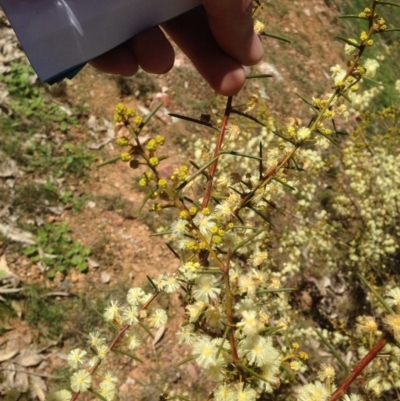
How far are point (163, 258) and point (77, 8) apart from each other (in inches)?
93.4

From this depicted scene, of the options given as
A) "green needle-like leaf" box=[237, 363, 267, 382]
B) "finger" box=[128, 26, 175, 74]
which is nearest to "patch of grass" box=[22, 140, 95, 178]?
"finger" box=[128, 26, 175, 74]

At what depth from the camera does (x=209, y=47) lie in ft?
5.37

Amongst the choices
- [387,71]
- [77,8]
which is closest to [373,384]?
[77,8]

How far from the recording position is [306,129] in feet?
4.09

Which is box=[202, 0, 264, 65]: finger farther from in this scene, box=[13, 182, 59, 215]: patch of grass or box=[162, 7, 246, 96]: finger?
box=[13, 182, 59, 215]: patch of grass

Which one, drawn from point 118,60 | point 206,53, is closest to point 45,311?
point 118,60

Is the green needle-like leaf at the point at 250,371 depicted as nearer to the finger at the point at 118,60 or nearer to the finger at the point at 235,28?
the finger at the point at 235,28

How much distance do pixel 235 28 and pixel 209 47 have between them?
10.4 inches

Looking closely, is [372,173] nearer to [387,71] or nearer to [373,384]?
[373,384]

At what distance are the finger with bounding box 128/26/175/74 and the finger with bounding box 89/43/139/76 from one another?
0.02 m

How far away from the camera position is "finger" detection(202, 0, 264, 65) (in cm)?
131

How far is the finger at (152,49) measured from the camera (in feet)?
5.52

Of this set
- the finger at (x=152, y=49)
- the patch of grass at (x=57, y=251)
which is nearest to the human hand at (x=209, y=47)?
the finger at (x=152, y=49)

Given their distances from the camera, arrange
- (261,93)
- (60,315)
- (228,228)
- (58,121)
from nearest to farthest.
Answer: (228,228)
(60,315)
(58,121)
(261,93)
